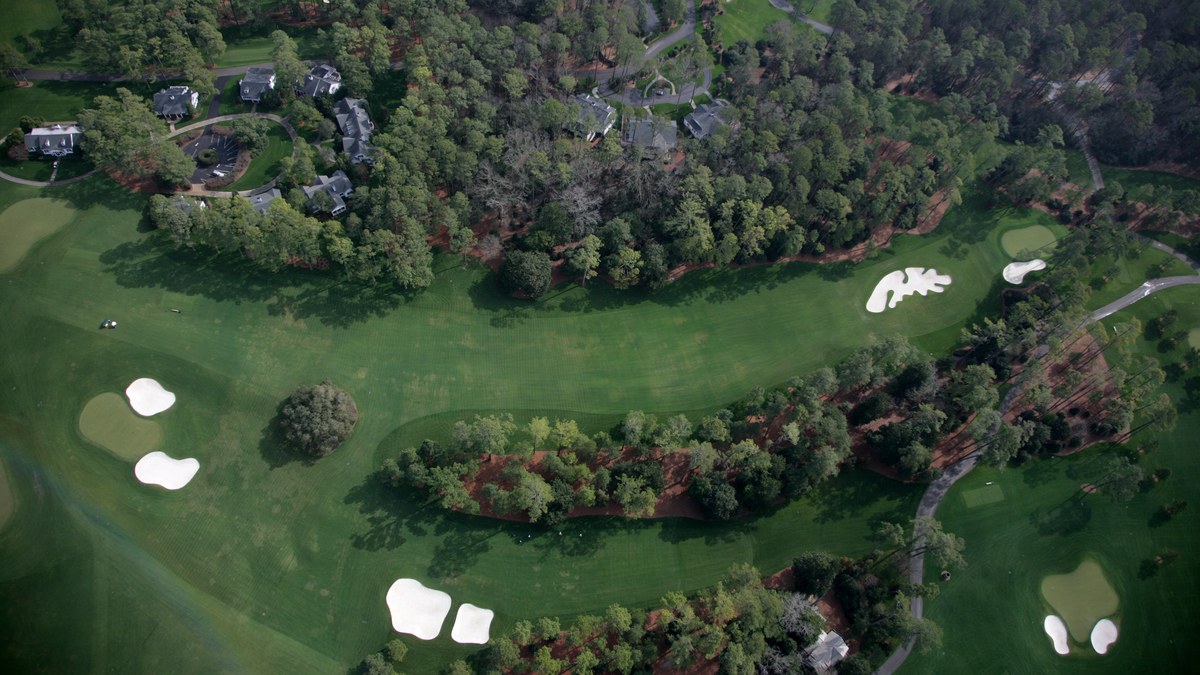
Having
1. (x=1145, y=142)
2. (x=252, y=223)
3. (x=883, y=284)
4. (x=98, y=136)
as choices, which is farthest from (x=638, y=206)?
(x=1145, y=142)

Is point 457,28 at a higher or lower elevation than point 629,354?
higher

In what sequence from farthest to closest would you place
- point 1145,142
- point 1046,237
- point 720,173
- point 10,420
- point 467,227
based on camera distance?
point 1145,142 < point 1046,237 < point 720,173 < point 467,227 < point 10,420

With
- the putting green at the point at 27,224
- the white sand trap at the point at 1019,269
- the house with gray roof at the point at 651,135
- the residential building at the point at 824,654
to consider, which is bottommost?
the residential building at the point at 824,654

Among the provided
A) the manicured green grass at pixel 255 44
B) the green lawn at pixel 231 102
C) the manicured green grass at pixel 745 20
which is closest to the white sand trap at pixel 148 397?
the green lawn at pixel 231 102

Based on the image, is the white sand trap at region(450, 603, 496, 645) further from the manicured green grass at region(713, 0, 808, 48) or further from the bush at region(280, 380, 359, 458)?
the manicured green grass at region(713, 0, 808, 48)

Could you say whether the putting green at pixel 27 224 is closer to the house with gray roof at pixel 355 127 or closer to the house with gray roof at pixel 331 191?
the house with gray roof at pixel 331 191

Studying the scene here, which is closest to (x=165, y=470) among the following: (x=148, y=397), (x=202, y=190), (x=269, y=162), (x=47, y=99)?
(x=148, y=397)

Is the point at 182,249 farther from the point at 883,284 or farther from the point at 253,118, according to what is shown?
the point at 883,284
